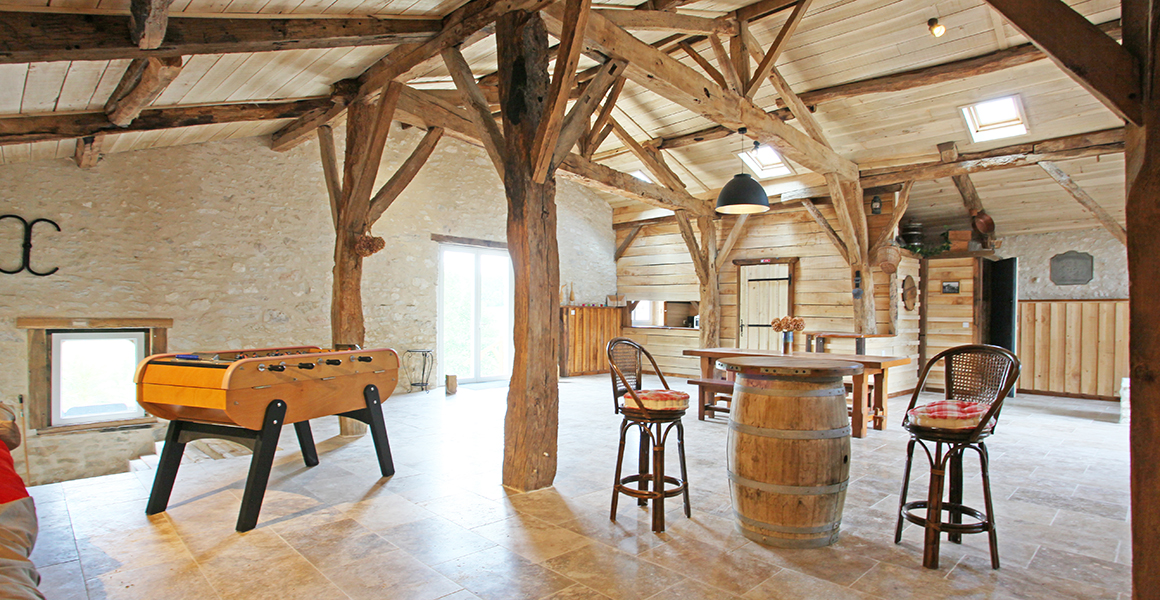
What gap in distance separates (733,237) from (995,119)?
3.70 metres

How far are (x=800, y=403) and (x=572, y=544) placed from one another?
4.04ft

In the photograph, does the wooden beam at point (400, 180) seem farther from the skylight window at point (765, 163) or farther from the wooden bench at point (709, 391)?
the skylight window at point (765, 163)

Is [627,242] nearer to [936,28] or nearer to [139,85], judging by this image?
[936,28]

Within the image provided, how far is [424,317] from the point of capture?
8.19 m

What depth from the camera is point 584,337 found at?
10.2 metres

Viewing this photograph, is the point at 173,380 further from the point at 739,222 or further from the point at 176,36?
the point at 739,222

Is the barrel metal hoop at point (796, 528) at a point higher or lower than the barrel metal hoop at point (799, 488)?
lower

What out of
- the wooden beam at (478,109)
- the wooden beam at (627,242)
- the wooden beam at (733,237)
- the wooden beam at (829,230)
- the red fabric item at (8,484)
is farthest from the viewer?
the wooden beam at (627,242)

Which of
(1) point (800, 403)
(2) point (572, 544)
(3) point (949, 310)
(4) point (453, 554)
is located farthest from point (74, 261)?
(3) point (949, 310)

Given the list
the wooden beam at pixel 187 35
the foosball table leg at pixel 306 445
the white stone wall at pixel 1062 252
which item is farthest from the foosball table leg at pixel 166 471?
the white stone wall at pixel 1062 252

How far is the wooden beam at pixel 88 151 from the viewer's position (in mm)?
4816

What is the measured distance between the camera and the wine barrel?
2.67 m

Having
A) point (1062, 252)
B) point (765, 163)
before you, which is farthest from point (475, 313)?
point (1062, 252)

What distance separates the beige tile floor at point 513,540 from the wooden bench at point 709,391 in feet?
3.67
